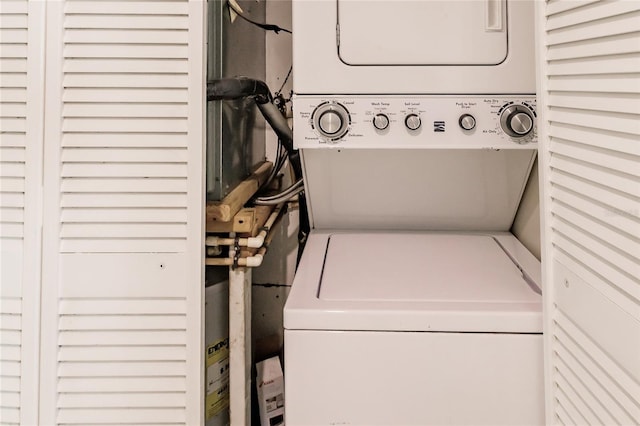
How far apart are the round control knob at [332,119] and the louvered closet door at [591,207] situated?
0.51 metres

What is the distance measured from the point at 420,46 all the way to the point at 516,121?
0.32 m

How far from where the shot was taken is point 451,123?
Result: 1.36 m

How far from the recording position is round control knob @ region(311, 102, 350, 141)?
1356mm

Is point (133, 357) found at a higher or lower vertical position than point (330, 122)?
lower

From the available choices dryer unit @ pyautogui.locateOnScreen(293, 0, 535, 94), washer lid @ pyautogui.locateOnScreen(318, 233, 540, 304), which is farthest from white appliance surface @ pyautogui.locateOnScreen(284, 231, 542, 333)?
dryer unit @ pyautogui.locateOnScreen(293, 0, 535, 94)

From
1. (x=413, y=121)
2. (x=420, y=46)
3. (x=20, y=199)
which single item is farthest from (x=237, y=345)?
(x=420, y=46)

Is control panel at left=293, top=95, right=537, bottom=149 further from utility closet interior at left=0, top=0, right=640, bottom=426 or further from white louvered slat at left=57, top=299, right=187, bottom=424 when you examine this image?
white louvered slat at left=57, top=299, right=187, bottom=424

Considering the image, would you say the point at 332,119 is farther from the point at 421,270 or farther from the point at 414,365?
the point at 414,365

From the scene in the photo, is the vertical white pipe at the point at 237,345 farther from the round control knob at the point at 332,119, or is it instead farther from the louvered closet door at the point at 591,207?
the louvered closet door at the point at 591,207

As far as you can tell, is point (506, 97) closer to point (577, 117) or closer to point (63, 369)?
point (577, 117)

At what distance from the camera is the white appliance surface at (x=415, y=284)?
40.4 inches

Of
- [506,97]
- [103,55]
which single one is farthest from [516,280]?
[103,55]

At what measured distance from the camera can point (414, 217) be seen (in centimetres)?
162

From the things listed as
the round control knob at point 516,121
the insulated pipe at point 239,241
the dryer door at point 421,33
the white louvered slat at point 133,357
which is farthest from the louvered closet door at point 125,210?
the round control knob at point 516,121
